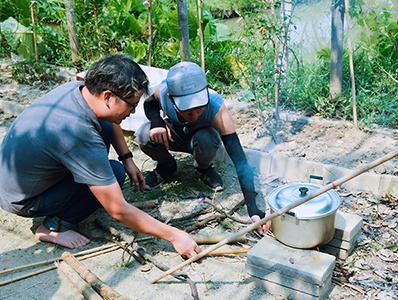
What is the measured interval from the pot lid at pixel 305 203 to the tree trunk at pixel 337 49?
2.20 meters

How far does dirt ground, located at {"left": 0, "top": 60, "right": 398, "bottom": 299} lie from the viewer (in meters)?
3.06

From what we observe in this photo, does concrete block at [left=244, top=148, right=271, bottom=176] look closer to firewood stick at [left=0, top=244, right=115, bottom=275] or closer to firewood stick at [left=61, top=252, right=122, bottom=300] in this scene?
firewood stick at [left=0, top=244, right=115, bottom=275]

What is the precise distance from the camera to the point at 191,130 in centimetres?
400

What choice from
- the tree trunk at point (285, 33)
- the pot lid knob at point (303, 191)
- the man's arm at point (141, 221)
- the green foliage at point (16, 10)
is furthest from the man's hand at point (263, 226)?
the green foliage at point (16, 10)

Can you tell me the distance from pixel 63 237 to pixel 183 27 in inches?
104

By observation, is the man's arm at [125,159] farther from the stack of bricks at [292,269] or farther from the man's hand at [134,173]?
the stack of bricks at [292,269]

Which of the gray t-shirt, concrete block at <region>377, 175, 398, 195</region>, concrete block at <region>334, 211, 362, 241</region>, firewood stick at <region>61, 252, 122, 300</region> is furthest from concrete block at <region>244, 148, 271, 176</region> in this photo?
firewood stick at <region>61, 252, 122, 300</region>

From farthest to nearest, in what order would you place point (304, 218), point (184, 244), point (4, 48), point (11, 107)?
point (4, 48), point (11, 107), point (184, 244), point (304, 218)

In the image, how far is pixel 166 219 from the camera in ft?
12.6

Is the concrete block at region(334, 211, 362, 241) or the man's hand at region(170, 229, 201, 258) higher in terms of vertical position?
the man's hand at region(170, 229, 201, 258)

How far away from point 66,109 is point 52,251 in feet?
3.58

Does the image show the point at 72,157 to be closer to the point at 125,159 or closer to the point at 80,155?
the point at 80,155

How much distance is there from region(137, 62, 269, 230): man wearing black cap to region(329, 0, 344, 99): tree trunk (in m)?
1.60

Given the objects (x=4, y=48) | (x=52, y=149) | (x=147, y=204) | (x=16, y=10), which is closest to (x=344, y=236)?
(x=147, y=204)
